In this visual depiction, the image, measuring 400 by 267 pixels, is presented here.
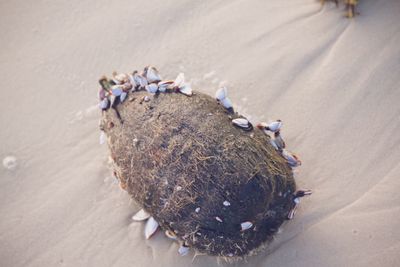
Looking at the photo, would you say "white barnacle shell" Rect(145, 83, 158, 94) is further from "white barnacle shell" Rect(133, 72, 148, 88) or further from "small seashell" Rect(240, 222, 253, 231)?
"small seashell" Rect(240, 222, 253, 231)

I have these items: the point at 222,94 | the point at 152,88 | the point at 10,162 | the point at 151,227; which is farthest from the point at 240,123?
the point at 10,162

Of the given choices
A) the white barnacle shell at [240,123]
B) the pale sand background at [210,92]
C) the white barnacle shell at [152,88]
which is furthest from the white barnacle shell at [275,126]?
the white barnacle shell at [152,88]

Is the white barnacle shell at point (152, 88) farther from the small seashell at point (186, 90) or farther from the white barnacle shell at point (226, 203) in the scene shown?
the white barnacle shell at point (226, 203)

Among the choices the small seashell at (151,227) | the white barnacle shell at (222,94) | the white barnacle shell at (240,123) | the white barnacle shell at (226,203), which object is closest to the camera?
the white barnacle shell at (226,203)

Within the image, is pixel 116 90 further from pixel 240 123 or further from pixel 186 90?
pixel 240 123

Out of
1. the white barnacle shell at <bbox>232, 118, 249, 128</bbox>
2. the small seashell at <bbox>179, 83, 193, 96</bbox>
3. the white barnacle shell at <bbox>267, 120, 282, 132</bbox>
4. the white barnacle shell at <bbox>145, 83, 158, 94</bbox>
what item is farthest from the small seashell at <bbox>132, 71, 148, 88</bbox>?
the white barnacle shell at <bbox>267, 120, 282, 132</bbox>
